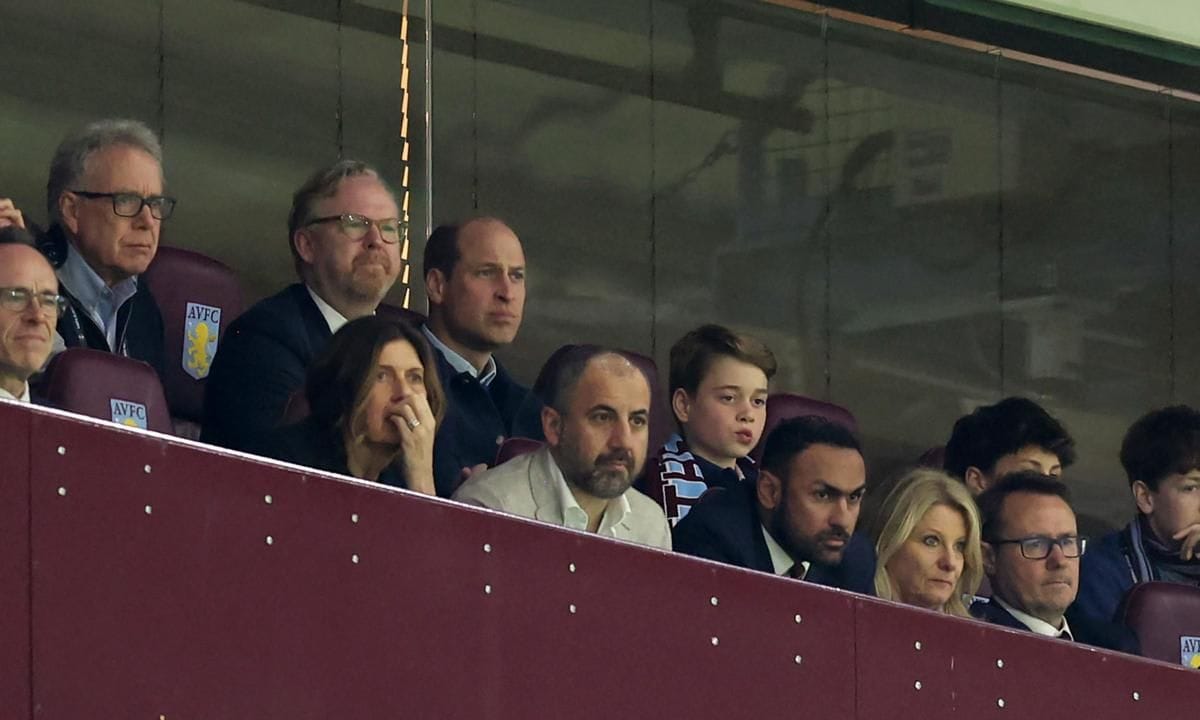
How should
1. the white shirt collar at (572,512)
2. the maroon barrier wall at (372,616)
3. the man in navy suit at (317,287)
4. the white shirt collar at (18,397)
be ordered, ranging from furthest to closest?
the man in navy suit at (317,287), the white shirt collar at (572,512), the white shirt collar at (18,397), the maroon barrier wall at (372,616)

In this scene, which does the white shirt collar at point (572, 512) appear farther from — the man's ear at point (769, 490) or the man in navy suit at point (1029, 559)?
the man in navy suit at point (1029, 559)

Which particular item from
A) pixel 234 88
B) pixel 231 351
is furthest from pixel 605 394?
pixel 234 88

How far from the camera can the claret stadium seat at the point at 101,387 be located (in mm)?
3803

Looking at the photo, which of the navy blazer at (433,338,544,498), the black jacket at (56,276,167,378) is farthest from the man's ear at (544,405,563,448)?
the black jacket at (56,276,167,378)

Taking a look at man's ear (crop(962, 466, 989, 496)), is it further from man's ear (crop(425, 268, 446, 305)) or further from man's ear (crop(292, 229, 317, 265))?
man's ear (crop(292, 229, 317, 265))

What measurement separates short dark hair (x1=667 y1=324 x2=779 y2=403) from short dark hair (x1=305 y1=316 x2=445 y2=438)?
91 cm

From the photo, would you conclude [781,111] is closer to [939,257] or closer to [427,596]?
[939,257]

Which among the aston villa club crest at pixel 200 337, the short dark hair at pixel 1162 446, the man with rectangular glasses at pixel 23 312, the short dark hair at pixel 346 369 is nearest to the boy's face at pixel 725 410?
the aston villa club crest at pixel 200 337

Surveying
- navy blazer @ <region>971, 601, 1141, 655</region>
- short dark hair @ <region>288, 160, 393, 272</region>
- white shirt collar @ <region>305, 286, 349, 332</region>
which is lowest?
navy blazer @ <region>971, 601, 1141, 655</region>

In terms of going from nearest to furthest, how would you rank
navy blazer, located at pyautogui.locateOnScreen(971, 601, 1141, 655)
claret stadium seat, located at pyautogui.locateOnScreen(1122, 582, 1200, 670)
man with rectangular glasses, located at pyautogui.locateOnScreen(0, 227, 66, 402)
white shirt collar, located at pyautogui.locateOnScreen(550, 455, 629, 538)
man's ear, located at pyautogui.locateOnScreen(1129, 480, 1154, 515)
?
1. man with rectangular glasses, located at pyautogui.locateOnScreen(0, 227, 66, 402)
2. white shirt collar, located at pyautogui.locateOnScreen(550, 455, 629, 538)
3. navy blazer, located at pyautogui.locateOnScreen(971, 601, 1141, 655)
4. claret stadium seat, located at pyautogui.locateOnScreen(1122, 582, 1200, 670)
5. man's ear, located at pyautogui.locateOnScreen(1129, 480, 1154, 515)

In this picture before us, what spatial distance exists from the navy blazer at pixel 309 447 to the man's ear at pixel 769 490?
74 centimetres

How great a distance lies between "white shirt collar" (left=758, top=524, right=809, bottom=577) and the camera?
425 cm

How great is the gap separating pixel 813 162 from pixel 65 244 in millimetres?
2942

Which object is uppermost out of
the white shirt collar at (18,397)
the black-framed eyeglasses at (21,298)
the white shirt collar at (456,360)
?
the black-framed eyeglasses at (21,298)
